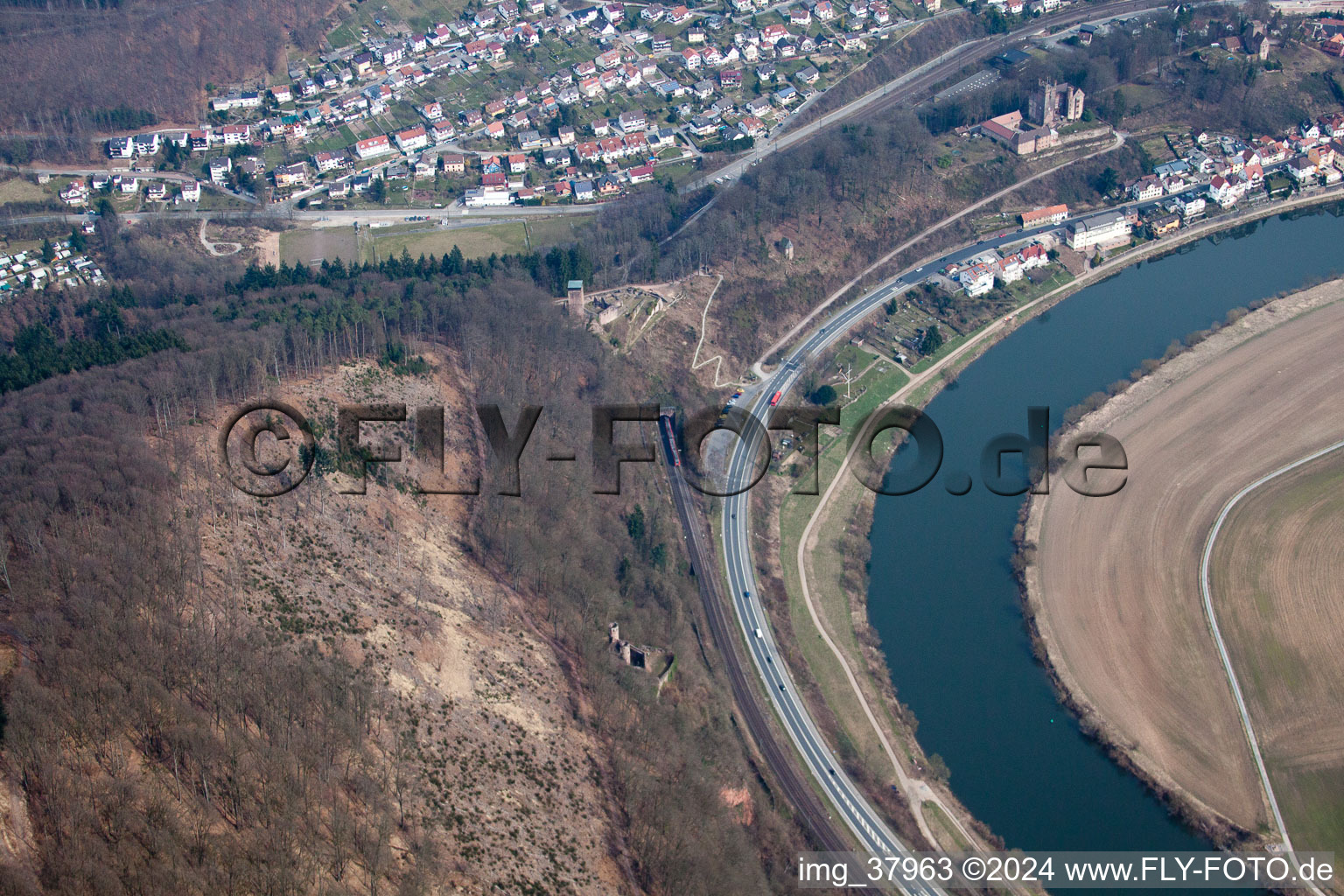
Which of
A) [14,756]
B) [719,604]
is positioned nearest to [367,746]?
[14,756]

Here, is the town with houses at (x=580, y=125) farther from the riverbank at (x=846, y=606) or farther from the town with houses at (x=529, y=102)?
the riverbank at (x=846, y=606)

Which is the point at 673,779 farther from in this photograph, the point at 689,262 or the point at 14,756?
the point at 689,262

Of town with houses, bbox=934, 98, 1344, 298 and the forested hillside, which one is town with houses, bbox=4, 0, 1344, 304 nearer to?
town with houses, bbox=934, 98, 1344, 298

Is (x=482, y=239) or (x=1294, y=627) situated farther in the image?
(x=482, y=239)

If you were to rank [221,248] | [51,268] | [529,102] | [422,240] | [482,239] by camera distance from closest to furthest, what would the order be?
[51,268], [221,248], [482,239], [422,240], [529,102]

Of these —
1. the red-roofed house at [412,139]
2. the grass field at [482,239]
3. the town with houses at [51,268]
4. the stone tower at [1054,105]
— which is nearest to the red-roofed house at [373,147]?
the red-roofed house at [412,139]

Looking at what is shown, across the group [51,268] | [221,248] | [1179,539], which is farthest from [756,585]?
[51,268]

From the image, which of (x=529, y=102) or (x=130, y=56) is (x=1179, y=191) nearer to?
(x=529, y=102)
